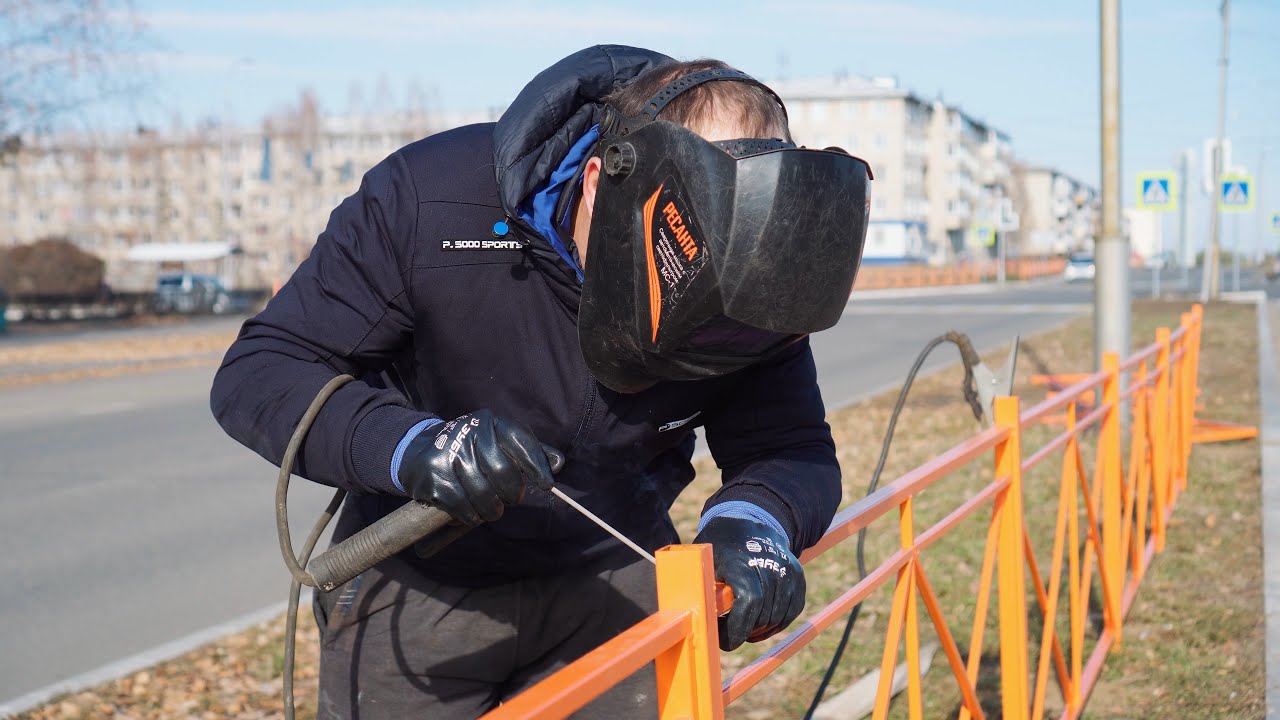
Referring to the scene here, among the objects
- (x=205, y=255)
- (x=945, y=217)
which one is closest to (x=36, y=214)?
(x=205, y=255)

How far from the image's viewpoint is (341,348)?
178 centimetres

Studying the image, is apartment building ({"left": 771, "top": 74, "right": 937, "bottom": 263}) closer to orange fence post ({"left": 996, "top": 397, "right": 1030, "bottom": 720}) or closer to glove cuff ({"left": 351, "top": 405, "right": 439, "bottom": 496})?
orange fence post ({"left": 996, "top": 397, "right": 1030, "bottom": 720})

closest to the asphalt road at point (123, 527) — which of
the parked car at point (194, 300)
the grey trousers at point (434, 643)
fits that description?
the grey trousers at point (434, 643)

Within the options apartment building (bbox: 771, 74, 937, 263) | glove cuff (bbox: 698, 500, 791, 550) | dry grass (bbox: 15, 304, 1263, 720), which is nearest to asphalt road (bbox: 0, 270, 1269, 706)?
dry grass (bbox: 15, 304, 1263, 720)

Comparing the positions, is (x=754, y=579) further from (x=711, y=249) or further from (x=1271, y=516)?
(x=1271, y=516)

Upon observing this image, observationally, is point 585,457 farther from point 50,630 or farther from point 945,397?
point 945,397

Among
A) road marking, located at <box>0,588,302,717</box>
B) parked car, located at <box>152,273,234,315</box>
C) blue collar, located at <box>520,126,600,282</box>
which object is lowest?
road marking, located at <box>0,588,302,717</box>

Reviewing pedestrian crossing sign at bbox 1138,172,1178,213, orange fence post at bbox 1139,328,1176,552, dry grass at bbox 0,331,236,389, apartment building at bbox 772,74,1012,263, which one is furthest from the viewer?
apartment building at bbox 772,74,1012,263

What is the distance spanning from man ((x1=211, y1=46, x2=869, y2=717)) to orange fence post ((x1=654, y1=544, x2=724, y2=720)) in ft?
0.48

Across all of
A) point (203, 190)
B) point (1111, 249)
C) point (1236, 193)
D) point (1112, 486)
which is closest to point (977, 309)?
point (1236, 193)

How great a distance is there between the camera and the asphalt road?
5090 mm

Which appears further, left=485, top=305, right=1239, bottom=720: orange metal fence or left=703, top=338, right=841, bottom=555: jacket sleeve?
left=703, top=338, right=841, bottom=555: jacket sleeve

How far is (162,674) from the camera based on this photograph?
14.7 ft

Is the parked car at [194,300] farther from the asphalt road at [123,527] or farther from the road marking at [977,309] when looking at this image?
the asphalt road at [123,527]
